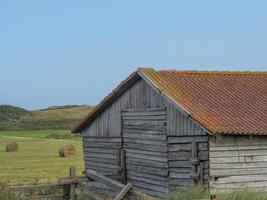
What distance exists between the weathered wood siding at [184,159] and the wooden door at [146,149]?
0.32 metres

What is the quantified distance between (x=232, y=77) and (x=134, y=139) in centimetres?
393

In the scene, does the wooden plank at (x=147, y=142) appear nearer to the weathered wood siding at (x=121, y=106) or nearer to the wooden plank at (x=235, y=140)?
the weathered wood siding at (x=121, y=106)

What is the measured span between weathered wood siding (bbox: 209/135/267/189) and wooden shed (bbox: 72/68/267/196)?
3 centimetres

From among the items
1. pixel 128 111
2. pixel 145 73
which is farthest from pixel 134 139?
pixel 145 73

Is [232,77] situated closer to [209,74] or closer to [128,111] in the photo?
[209,74]

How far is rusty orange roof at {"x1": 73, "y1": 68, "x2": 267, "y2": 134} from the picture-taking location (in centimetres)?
1659

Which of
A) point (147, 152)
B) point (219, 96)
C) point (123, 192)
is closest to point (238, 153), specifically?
point (219, 96)

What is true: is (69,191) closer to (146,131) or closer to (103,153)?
(146,131)

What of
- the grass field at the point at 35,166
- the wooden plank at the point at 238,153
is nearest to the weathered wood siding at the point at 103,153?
the grass field at the point at 35,166

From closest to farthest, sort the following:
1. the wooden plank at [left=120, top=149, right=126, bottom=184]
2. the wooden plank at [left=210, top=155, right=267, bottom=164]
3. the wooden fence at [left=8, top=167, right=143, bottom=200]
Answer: the wooden fence at [left=8, top=167, right=143, bottom=200], the wooden plank at [left=210, top=155, right=267, bottom=164], the wooden plank at [left=120, top=149, right=126, bottom=184]

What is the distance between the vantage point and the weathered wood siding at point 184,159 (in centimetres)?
1662

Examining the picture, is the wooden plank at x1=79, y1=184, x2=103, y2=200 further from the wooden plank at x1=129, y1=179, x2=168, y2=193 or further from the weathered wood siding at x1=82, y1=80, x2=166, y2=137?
the weathered wood siding at x1=82, y1=80, x2=166, y2=137

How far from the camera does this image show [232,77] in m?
20.9

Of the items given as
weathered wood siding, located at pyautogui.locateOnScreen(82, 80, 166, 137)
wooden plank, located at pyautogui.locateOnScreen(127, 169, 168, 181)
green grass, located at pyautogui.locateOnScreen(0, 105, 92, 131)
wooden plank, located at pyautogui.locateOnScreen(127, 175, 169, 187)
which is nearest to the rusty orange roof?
weathered wood siding, located at pyautogui.locateOnScreen(82, 80, 166, 137)
